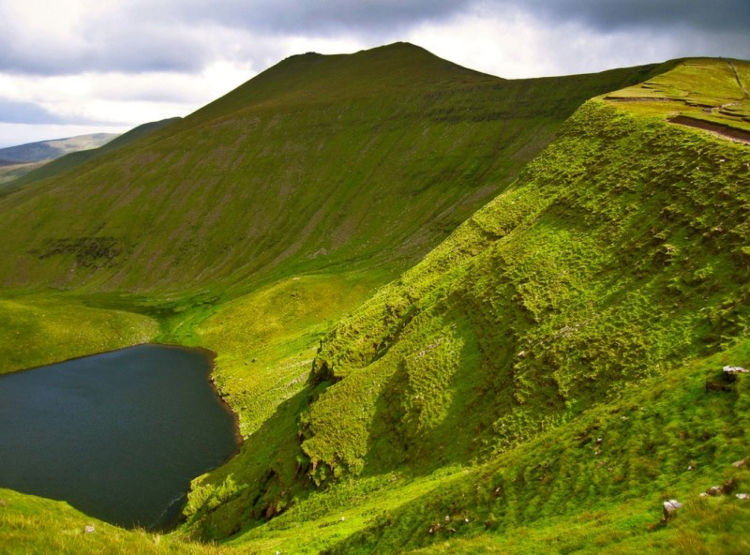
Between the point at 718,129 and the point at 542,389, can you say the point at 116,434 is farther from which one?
the point at 718,129

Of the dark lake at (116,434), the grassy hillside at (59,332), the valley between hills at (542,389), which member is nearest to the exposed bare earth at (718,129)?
the valley between hills at (542,389)

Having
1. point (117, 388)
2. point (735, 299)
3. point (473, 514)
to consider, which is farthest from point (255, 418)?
point (735, 299)

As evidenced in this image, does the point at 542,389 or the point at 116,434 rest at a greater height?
the point at 542,389

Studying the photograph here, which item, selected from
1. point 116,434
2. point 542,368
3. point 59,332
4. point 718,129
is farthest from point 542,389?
point 59,332

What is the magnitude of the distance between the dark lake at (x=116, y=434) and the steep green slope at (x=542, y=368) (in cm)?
917

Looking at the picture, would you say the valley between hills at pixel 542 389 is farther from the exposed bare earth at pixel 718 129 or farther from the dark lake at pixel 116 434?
the dark lake at pixel 116 434

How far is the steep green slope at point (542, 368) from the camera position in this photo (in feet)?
76.2

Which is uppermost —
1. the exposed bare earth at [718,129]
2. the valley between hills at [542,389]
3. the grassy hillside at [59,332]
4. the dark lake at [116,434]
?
the exposed bare earth at [718,129]

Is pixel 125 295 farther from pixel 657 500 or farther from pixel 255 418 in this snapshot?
pixel 657 500

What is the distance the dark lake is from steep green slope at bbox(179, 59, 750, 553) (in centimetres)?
917

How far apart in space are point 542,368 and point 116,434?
228 feet

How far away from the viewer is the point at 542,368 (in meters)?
36.2

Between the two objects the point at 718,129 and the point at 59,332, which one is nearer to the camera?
the point at 718,129

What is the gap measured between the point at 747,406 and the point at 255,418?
6984 cm
